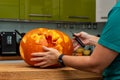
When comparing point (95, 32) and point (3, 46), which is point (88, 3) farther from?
point (3, 46)

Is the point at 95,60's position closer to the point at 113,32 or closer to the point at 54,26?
the point at 113,32

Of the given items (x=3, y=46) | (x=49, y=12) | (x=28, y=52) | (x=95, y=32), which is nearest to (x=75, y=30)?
(x=95, y=32)

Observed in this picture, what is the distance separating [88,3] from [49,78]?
287 centimetres

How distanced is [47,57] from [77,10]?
8.61ft

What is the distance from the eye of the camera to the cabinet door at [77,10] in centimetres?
347

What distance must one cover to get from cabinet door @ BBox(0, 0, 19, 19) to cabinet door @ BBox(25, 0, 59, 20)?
0.42 feet

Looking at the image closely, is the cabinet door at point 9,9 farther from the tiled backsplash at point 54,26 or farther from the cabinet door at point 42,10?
the tiled backsplash at point 54,26

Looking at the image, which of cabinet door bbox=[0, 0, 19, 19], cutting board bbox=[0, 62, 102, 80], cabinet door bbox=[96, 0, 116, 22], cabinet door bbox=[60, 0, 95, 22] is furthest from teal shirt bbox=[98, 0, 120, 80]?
cabinet door bbox=[96, 0, 116, 22]

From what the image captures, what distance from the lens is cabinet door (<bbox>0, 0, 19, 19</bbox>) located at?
3.12 meters

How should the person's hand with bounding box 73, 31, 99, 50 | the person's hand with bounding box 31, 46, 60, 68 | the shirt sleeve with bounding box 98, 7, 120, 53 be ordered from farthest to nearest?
1. the person's hand with bounding box 73, 31, 99, 50
2. the person's hand with bounding box 31, 46, 60, 68
3. the shirt sleeve with bounding box 98, 7, 120, 53

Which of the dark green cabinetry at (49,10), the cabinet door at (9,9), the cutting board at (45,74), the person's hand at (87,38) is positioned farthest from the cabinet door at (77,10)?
the cutting board at (45,74)

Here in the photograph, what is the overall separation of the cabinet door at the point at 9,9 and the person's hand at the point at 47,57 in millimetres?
2220

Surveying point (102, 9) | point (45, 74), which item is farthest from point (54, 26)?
point (45, 74)

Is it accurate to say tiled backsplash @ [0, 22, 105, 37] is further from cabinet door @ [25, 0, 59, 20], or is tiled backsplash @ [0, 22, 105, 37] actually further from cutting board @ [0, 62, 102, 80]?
cutting board @ [0, 62, 102, 80]
